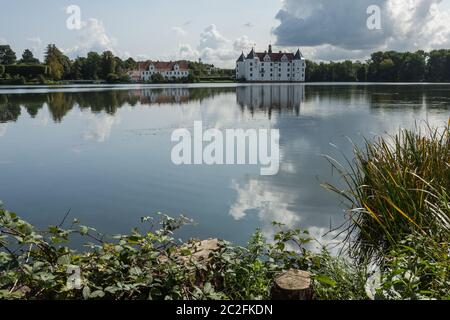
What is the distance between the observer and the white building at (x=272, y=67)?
107 m

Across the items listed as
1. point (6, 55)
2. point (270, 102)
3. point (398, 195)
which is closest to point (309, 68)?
point (6, 55)

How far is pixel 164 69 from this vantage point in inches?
4289

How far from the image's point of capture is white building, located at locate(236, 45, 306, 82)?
107088 mm

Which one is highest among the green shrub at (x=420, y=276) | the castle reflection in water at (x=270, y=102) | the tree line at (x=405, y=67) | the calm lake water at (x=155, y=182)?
the tree line at (x=405, y=67)

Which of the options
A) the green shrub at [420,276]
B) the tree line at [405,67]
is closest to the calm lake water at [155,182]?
the green shrub at [420,276]

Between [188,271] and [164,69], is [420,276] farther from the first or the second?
[164,69]

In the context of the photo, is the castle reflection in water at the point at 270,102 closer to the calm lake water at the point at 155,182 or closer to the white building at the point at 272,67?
the calm lake water at the point at 155,182

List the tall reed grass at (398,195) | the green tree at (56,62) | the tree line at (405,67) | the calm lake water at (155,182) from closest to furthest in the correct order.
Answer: the tall reed grass at (398,195)
the calm lake water at (155,182)
the green tree at (56,62)
the tree line at (405,67)

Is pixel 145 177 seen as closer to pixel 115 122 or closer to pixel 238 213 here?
pixel 238 213

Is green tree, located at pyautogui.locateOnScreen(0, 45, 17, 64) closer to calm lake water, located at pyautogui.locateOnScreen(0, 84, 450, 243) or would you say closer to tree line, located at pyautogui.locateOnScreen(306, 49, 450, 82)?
tree line, located at pyautogui.locateOnScreen(306, 49, 450, 82)

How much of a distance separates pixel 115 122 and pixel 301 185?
14.3 metres

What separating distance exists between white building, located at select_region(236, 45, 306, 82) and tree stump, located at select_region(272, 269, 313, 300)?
106m

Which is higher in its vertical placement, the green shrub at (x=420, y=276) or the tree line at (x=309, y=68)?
the tree line at (x=309, y=68)

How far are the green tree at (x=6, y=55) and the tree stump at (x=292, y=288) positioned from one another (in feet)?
333
